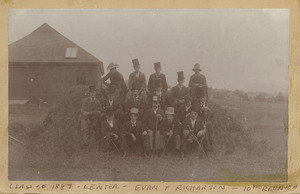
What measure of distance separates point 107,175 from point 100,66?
4.99 feet

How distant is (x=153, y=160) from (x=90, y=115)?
108 cm

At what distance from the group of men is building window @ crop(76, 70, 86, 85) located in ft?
0.52

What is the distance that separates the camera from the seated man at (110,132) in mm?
5391

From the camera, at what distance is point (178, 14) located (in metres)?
5.41

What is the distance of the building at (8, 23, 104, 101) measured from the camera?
214 inches

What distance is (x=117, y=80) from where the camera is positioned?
216 inches

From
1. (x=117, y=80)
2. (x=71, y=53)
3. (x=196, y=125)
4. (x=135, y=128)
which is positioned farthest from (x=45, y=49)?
(x=196, y=125)

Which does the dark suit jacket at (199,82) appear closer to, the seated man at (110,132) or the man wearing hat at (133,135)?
the man wearing hat at (133,135)

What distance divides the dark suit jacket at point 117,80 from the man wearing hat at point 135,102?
0.14 m

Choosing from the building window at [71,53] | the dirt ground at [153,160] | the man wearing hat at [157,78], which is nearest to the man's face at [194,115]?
the dirt ground at [153,160]

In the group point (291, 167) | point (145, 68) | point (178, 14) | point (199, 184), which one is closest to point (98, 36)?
point (145, 68)

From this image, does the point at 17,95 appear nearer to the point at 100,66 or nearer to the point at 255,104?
the point at 100,66
